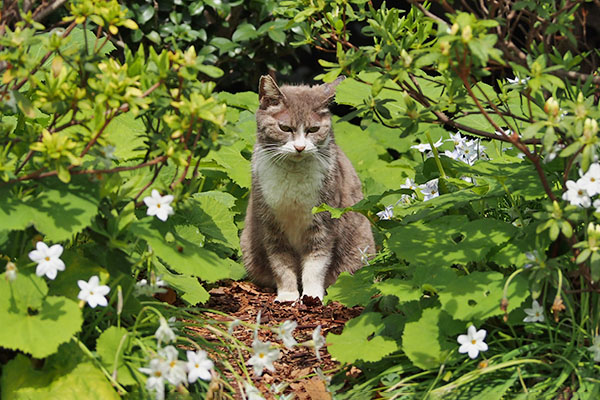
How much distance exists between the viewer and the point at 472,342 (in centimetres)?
284

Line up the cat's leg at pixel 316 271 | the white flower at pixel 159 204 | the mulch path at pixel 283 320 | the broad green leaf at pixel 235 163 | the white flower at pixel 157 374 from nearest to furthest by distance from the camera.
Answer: the white flower at pixel 157 374, the white flower at pixel 159 204, the mulch path at pixel 283 320, the cat's leg at pixel 316 271, the broad green leaf at pixel 235 163

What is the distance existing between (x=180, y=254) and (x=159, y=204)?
26cm

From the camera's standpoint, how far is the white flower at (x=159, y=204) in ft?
8.97

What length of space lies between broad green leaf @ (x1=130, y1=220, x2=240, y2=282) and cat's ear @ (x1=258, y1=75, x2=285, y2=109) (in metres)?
1.72

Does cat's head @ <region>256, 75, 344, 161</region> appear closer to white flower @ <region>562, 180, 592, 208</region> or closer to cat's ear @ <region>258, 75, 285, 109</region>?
cat's ear @ <region>258, 75, 285, 109</region>

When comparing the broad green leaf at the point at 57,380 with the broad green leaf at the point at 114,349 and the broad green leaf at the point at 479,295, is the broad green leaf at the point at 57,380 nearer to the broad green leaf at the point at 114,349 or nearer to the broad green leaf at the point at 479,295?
the broad green leaf at the point at 114,349

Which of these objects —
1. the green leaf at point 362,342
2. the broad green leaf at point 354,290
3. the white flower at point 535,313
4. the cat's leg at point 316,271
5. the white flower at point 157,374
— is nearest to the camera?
the white flower at point 157,374

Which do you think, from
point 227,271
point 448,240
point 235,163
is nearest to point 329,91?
point 235,163

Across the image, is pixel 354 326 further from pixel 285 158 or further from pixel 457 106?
pixel 285 158

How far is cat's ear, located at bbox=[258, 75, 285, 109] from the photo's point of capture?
459 cm

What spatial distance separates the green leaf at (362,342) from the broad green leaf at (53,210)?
1.08m

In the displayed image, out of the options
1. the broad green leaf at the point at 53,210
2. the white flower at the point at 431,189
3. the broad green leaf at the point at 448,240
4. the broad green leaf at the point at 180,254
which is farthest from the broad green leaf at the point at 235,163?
the broad green leaf at the point at 53,210

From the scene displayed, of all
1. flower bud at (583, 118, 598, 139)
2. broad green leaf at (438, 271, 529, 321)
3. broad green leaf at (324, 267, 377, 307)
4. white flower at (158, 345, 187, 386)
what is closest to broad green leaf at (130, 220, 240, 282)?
white flower at (158, 345, 187, 386)

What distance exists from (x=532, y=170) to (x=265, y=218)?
1767 mm
